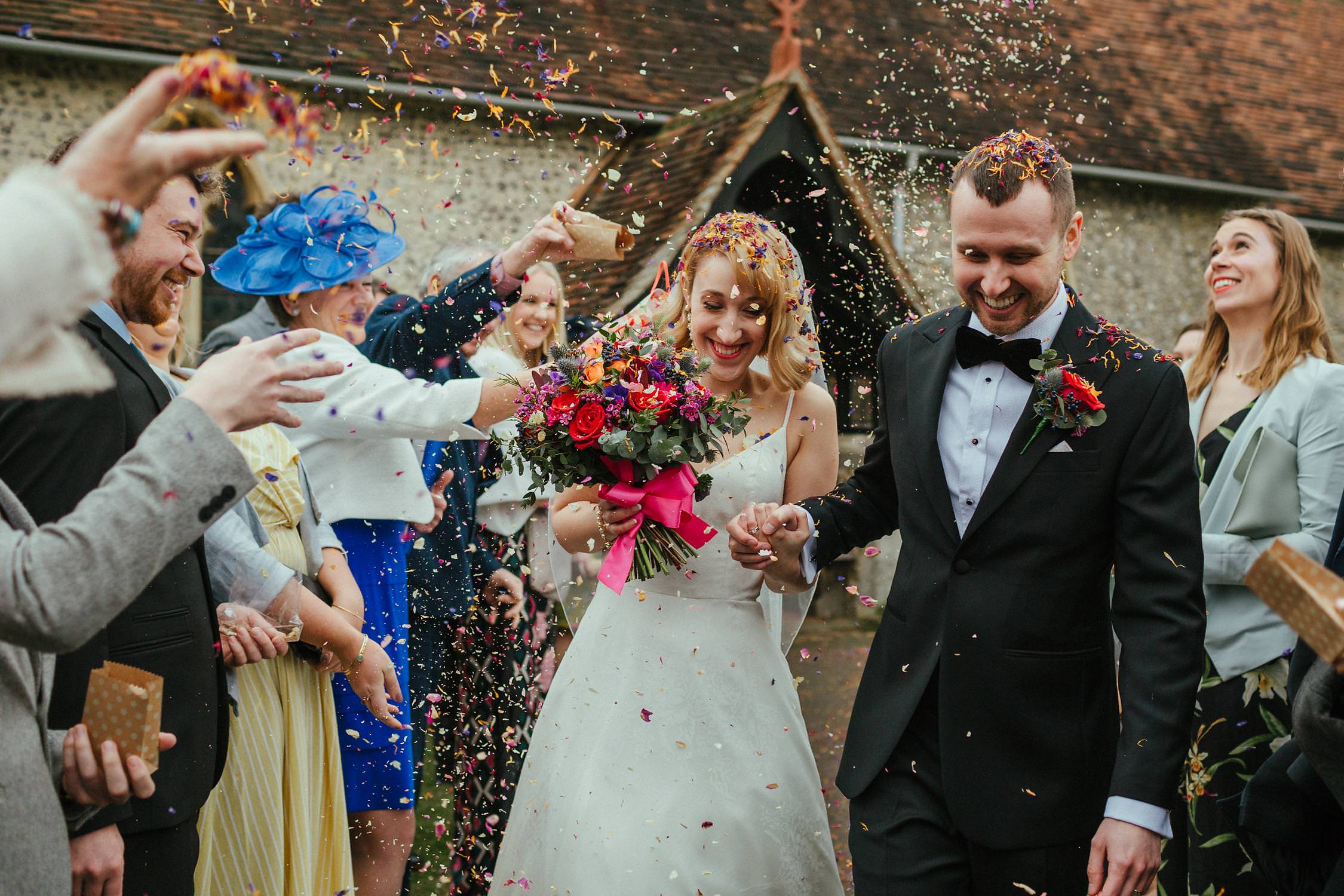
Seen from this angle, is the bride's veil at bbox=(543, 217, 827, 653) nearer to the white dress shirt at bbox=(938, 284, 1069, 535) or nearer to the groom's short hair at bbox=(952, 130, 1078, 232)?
the white dress shirt at bbox=(938, 284, 1069, 535)

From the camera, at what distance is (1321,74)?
65.9ft

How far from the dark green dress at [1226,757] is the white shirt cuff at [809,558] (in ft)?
6.50

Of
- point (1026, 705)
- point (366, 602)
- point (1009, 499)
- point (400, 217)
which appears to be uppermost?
point (1009, 499)

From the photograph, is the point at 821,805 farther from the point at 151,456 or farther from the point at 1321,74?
the point at 1321,74

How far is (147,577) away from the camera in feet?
7.39

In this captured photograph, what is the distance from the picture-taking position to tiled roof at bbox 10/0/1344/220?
12.9 metres

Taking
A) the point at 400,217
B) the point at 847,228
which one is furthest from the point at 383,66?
the point at 847,228

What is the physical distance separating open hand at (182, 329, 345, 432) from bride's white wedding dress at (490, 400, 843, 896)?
186 centimetres

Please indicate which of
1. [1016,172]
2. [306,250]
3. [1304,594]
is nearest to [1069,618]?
[1304,594]

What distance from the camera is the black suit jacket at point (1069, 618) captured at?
3109 mm

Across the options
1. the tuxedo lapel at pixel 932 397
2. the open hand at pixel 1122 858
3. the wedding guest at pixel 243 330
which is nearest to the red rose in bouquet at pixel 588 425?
the tuxedo lapel at pixel 932 397

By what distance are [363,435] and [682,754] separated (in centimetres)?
167

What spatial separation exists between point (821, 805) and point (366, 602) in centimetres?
187

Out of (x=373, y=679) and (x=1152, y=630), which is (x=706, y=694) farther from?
(x=1152, y=630)
